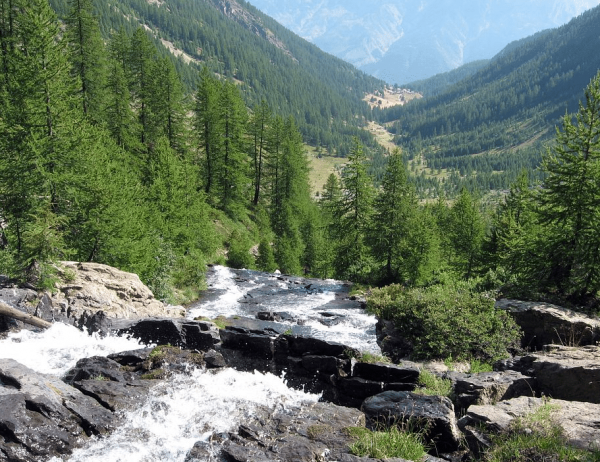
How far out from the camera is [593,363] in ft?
37.9

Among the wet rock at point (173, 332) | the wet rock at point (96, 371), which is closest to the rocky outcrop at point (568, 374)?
the wet rock at point (173, 332)

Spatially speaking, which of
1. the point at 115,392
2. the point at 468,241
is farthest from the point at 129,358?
the point at 468,241

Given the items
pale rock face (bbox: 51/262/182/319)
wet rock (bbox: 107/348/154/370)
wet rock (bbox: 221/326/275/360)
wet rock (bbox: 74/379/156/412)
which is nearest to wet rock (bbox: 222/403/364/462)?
wet rock (bbox: 74/379/156/412)

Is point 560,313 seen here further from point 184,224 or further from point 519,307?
point 184,224

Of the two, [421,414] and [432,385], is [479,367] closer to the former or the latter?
[432,385]

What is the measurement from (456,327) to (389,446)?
353 inches

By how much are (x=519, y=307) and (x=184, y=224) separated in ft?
84.2

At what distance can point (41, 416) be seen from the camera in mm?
9547

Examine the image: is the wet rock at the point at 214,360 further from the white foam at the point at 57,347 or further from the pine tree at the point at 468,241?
the pine tree at the point at 468,241

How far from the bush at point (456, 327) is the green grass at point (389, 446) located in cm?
760

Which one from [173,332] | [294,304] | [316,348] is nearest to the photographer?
Result: [316,348]

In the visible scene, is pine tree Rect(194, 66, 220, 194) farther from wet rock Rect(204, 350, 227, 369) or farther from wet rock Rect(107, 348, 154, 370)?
wet rock Rect(107, 348, 154, 370)

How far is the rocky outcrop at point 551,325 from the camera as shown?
1625 centimetres

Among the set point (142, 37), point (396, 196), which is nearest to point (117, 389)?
point (396, 196)
